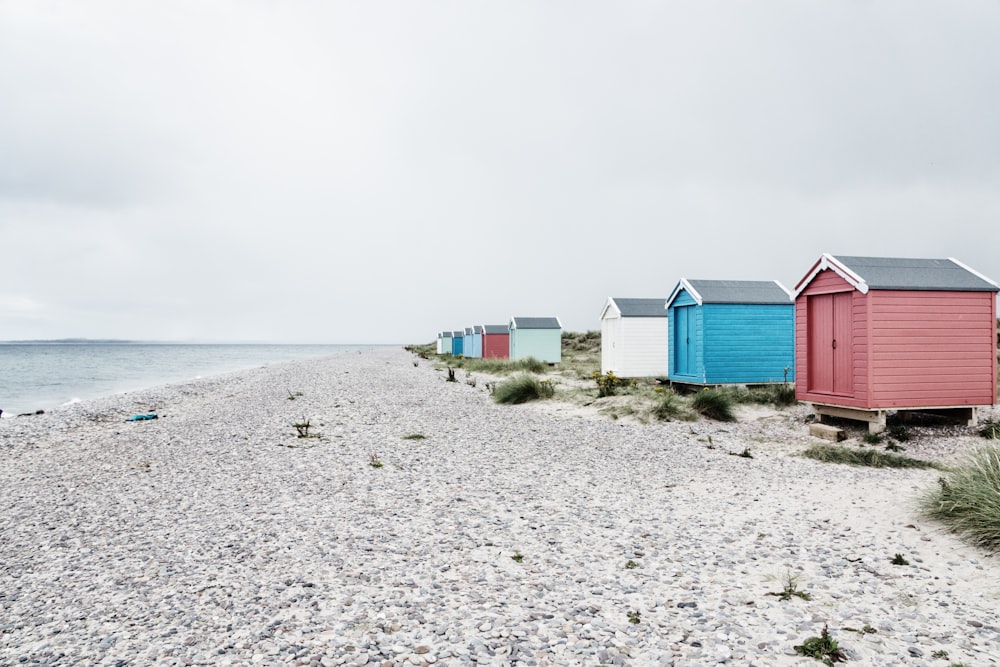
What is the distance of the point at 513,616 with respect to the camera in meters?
4.46

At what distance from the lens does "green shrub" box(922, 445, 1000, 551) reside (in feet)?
18.3

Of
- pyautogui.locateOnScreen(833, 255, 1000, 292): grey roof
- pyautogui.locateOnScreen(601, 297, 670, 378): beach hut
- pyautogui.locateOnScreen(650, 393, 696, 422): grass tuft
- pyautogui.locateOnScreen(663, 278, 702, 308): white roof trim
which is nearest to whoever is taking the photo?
pyautogui.locateOnScreen(833, 255, 1000, 292): grey roof

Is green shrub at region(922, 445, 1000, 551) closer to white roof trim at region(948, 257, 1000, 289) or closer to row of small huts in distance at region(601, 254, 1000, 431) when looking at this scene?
row of small huts in distance at region(601, 254, 1000, 431)

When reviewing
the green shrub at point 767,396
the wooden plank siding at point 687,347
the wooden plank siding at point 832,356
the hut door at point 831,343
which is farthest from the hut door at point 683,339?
the hut door at point 831,343

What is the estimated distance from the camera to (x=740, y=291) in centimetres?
1902

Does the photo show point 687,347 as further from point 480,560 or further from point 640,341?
point 480,560

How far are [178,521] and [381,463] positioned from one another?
3375 mm

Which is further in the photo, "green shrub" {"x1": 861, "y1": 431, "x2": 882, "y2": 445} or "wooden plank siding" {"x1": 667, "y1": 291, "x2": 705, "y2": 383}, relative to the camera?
"wooden plank siding" {"x1": 667, "y1": 291, "x2": 705, "y2": 383}

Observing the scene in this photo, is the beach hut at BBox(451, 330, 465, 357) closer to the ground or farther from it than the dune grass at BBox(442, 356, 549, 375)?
farther from it

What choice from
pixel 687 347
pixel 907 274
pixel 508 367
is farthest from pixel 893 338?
pixel 508 367

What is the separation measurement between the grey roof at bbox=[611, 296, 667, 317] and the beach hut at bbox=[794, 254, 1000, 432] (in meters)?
10.6

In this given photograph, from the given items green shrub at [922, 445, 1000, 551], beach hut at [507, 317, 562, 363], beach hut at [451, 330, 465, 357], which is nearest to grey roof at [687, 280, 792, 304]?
green shrub at [922, 445, 1000, 551]

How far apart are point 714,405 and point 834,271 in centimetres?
408

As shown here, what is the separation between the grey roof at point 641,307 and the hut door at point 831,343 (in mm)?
9787
